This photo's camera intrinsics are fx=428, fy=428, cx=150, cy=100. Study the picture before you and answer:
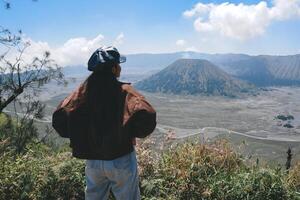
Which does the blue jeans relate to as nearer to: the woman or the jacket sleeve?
the woman

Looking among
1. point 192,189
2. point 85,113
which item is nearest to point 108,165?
point 85,113

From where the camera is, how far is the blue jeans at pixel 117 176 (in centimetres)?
Result: 316

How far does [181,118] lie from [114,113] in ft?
542

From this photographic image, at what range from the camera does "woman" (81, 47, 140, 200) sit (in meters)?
3.12

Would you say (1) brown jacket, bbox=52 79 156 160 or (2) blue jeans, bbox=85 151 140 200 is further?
(2) blue jeans, bbox=85 151 140 200

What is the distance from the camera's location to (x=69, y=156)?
216 inches

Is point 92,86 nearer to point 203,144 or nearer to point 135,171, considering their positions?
point 135,171

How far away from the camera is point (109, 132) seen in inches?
123

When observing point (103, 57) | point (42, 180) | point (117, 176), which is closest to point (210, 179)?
point (42, 180)

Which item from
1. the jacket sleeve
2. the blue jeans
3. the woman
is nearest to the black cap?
the woman

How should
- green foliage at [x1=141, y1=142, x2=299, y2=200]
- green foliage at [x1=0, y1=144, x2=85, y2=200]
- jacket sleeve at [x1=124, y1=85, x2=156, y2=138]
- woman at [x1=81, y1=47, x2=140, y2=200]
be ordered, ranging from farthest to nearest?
green foliage at [x1=0, y1=144, x2=85, y2=200], green foliage at [x1=141, y1=142, x2=299, y2=200], woman at [x1=81, y1=47, x2=140, y2=200], jacket sleeve at [x1=124, y1=85, x2=156, y2=138]

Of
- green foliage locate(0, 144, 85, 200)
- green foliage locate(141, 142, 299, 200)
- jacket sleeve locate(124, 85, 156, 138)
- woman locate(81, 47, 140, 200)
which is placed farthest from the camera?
green foliage locate(0, 144, 85, 200)

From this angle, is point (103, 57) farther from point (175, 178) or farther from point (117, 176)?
point (175, 178)

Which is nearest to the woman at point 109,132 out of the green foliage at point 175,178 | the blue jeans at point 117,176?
the blue jeans at point 117,176
